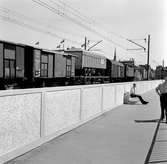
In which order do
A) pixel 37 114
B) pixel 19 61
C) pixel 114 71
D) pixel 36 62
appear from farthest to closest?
pixel 114 71, pixel 36 62, pixel 19 61, pixel 37 114

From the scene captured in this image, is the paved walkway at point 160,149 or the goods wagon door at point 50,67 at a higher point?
the goods wagon door at point 50,67

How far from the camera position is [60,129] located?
7.05 metres

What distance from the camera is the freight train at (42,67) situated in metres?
16.7

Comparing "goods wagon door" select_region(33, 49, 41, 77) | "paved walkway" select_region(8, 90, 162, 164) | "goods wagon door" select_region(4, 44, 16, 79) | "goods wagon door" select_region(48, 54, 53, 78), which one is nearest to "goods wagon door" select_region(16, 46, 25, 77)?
"goods wagon door" select_region(4, 44, 16, 79)

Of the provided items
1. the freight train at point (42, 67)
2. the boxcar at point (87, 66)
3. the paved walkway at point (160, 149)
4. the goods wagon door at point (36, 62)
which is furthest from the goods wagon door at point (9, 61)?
the paved walkway at point (160, 149)

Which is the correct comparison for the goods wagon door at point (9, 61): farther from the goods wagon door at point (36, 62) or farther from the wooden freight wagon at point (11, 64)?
the goods wagon door at point (36, 62)

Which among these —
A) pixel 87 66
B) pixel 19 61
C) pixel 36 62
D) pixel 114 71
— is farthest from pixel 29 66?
pixel 114 71

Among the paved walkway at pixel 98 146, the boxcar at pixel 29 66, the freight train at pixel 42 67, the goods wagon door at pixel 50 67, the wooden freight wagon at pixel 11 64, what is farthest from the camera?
the goods wagon door at pixel 50 67

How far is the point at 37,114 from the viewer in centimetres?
585

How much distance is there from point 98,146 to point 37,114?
149 cm

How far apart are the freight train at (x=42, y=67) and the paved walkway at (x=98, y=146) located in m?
9.32

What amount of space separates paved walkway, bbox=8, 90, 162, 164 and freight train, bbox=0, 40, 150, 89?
9.32 metres

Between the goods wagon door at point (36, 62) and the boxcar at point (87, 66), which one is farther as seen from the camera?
the boxcar at point (87, 66)

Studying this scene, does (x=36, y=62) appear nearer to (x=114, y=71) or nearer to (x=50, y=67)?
(x=50, y=67)
